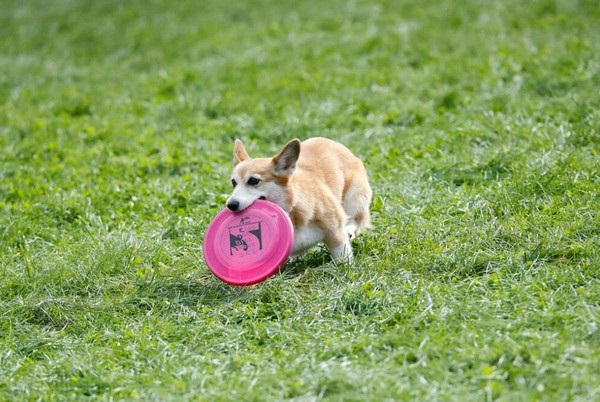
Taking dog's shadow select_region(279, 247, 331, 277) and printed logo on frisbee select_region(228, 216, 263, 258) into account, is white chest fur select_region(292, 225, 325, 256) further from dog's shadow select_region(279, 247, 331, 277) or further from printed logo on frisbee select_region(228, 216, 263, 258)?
printed logo on frisbee select_region(228, 216, 263, 258)

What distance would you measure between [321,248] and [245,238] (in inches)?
29.3

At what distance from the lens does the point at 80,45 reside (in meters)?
15.3

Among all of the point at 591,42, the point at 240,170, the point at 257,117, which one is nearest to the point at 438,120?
the point at 257,117

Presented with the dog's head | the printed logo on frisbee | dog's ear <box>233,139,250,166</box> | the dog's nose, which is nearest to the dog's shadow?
the printed logo on frisbee

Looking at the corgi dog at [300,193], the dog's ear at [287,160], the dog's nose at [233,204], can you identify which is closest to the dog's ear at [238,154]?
the corgi dog at [300,193]

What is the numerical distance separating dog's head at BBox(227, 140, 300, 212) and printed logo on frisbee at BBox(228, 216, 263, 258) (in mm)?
146

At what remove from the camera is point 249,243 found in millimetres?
6711

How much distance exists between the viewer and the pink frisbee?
6.48 metres

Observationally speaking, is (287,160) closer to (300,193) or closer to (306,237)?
(300,193)

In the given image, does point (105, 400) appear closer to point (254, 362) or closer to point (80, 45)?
point (254, 362)

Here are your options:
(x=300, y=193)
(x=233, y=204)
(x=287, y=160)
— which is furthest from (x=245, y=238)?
(x=287, y=160)

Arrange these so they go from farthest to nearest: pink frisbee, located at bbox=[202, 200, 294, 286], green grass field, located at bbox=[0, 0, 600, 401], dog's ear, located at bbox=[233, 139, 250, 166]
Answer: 1. dog's ear, located at bbox=[233, 139, 250, 166]
2. pink frisbee, located at bbox=[202, 200, 294, 286]
3. green grass field, located at bbox=[0, 0, 600, 401]

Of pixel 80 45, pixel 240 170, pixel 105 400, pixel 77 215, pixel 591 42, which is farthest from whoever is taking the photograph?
pixel 80 45

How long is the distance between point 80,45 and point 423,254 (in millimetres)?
10262
